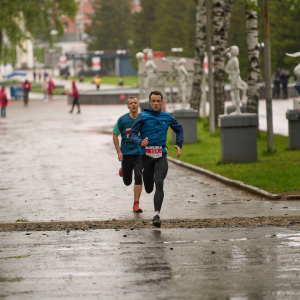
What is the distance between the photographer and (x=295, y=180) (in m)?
16.8

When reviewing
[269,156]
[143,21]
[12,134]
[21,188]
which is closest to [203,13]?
[12,134]

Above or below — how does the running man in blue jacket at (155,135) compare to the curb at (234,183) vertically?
above

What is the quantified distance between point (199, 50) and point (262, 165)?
19.2m

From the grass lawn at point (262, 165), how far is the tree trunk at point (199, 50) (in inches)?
379

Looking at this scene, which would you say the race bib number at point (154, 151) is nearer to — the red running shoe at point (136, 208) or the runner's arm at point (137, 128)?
the runner's arm at point (137, 128)

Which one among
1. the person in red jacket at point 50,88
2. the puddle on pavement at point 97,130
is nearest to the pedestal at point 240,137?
the puddle on pavement at point 97,130

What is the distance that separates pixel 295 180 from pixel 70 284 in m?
9.03

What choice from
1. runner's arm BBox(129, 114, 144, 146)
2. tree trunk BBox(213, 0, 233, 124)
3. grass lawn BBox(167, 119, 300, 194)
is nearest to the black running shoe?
runner's arm BBox(129, 114, 144, 146)

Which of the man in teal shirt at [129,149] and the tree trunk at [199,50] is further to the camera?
Result: the tree trunk at [199,50]

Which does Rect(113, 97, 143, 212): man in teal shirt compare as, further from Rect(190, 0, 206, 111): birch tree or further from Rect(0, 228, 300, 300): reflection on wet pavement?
Rect(190, 0, 206, 111): birch tree

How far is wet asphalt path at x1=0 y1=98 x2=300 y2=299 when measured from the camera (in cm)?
812

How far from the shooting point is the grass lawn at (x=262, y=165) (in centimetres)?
1652

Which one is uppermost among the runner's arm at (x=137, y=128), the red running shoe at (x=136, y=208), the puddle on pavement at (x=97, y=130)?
the runner's arm at (x=137, y=128)

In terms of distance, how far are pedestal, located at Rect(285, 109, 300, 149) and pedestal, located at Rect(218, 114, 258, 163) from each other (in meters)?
2.10
